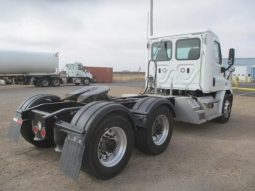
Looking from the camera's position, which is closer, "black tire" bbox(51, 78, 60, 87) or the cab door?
the cab door

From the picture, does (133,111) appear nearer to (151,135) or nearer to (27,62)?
(151,135)

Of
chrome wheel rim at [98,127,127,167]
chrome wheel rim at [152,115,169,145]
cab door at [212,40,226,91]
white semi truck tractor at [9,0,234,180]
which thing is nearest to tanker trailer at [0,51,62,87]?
white semi truck tractor at [9,0,234,180]

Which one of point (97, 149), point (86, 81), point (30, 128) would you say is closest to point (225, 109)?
point (97, 149)

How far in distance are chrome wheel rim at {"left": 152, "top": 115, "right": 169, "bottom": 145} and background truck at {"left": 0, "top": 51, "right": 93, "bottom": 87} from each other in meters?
23.1

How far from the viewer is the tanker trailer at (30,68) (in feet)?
84.1

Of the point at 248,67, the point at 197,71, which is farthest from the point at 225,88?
the point at 248,67

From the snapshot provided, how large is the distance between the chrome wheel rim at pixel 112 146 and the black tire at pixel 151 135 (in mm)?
646

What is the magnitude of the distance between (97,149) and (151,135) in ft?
4.68

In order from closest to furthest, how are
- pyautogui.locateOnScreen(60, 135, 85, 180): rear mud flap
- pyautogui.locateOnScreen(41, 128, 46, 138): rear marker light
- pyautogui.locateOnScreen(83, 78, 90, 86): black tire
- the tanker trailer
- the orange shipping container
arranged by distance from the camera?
pyautogui.locateOnScreen(60, 135, 85, 180): rear mud flap, pyautogui.locateOnScreen(41, 128, 46, 138): rear marker light, the tanker trailer, pyautogui.locateOnScreen(83, 78, 90, 86): black tire, the orange shipping container

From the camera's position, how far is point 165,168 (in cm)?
459

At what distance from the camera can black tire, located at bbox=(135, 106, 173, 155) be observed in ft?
16.2

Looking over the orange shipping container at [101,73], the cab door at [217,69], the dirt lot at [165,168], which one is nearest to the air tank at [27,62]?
the orange shipping container at [101,73]

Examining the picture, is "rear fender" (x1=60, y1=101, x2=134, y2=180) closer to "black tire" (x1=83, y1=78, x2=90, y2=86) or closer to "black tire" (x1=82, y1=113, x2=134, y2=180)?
"black tire" (x1=82, y1=113, x2=134, y2=180)

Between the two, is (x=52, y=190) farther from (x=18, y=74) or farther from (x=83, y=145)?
(x=18, y=74)
